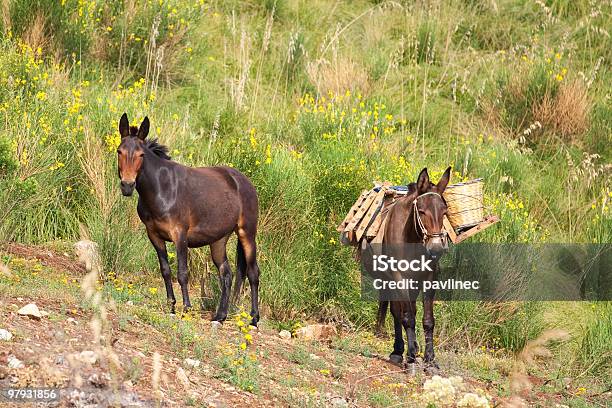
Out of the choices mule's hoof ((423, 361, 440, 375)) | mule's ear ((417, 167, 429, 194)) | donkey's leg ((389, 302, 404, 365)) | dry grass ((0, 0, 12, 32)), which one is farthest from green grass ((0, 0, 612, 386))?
mule's ear ((417, 167, 429, 194))

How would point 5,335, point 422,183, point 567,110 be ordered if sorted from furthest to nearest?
point 567,110, point 422,183, point 5,335

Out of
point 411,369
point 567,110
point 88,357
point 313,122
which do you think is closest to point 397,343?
point 411,369

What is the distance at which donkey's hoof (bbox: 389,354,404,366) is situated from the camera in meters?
9.77

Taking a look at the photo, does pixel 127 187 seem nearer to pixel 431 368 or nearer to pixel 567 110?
pixel 431 368

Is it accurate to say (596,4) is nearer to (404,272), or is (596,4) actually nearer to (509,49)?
(509,49)

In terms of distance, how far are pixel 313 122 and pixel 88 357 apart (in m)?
8.28

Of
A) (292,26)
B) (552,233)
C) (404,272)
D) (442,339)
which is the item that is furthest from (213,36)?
(404,272)

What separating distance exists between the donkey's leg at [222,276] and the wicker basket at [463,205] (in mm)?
2165

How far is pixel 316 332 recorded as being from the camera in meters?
10.7

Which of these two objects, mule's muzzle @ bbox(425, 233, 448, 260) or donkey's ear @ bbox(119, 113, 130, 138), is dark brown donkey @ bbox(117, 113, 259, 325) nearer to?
donkey's ear @ bbox(119, 113, 130, 138)

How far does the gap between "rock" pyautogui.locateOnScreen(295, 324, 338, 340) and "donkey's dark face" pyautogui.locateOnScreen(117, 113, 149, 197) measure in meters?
2.40

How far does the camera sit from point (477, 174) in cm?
1515

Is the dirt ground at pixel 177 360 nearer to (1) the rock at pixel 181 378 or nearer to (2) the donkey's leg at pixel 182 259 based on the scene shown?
(1) the rock at pixel 181 378

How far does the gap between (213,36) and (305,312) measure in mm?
7676
